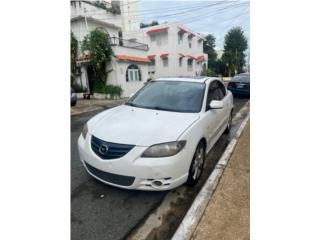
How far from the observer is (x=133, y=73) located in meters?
17.0

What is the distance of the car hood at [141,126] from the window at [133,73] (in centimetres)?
1346

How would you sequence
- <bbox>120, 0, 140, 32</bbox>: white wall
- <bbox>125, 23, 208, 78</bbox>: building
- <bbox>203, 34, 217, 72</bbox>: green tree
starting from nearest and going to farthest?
<bbox>120, 0, 140, 32</bbox>: white wall < <bbox>125, 23, 208, 78</bbox>: building < <bbox>203, 34, 217, 72</bbox>: green tree

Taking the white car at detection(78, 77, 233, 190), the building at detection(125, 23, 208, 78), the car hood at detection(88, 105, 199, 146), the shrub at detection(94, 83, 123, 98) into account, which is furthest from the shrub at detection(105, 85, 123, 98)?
the car hood at detection(88, 105, 199, 146)

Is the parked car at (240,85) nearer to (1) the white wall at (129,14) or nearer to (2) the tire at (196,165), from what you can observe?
(2) the tire at (196,165)

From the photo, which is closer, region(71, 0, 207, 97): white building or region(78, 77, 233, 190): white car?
region(78, 77, 233, 190): white car

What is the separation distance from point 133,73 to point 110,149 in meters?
15.1

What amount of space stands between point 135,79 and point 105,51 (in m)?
3.58

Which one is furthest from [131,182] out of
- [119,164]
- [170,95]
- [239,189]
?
[170,95]

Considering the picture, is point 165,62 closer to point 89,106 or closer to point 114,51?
point 114,51

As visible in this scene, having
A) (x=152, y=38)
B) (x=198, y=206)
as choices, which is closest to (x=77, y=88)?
(x=152, y=38)

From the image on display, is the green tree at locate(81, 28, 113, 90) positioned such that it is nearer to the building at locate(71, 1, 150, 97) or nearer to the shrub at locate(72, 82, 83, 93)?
the building at locate(71, 1, 150, 97)

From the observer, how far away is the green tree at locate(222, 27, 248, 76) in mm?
41906

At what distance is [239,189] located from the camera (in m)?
2.87
